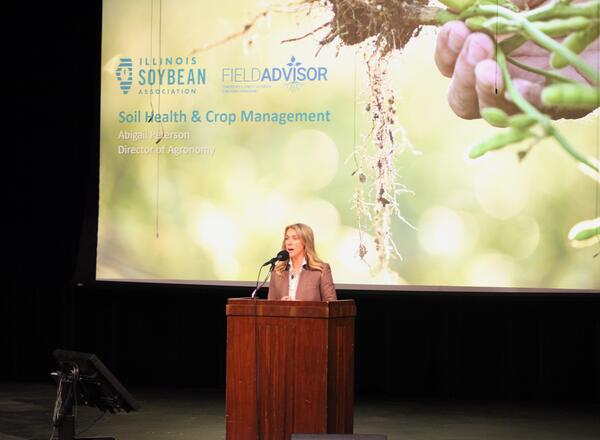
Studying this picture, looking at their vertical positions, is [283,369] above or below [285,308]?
below

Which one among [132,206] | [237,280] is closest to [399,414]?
[237,280]

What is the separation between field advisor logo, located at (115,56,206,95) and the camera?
8.16m

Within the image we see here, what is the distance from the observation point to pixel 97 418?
7191 millimetres

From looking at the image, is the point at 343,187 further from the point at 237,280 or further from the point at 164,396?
the point at 164,396

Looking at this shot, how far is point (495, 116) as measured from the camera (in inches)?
292

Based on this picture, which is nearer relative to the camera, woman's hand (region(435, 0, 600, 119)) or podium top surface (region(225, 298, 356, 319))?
podium top surface (region(225, 298, 356, 319))

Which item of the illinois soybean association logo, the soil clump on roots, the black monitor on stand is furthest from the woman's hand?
the black monitor on stand

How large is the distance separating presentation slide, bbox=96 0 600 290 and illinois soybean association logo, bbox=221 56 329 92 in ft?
0.04

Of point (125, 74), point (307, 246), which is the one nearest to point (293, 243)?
point (307, 246)

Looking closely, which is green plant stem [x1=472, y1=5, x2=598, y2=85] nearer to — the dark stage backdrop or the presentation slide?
the presentation slide

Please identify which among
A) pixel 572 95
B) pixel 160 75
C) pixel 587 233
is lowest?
pixel 587 233

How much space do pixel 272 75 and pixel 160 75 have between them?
94cm

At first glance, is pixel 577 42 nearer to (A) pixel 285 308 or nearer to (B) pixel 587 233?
(B) pixel 587 233

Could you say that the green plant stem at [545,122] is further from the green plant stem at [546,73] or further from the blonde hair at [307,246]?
the blonde hair at [307,246]
